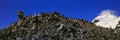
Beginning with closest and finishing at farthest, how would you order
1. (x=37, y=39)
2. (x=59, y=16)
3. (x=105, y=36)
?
(x=37, y=39)
(x=105, y=36)
(x=59, y=16)

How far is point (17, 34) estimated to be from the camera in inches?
2333

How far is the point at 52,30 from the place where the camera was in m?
59.6

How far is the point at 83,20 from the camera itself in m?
68.1

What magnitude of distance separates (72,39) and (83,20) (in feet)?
35.7

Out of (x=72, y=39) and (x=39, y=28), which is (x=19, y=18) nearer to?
(x=39, y=28)

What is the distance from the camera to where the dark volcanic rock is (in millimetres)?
58594

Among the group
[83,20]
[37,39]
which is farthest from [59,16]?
[37,39]

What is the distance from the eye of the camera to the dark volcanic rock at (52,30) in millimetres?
58594

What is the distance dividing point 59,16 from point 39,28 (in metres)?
6.93

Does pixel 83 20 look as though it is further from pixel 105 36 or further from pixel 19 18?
pixel 19 18

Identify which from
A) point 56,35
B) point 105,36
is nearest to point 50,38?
point 56,35

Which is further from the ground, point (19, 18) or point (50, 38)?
point (19, 18)

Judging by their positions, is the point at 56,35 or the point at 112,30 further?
the point at 112,30

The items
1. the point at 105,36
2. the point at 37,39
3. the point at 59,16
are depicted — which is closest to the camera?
the point at 37,39
